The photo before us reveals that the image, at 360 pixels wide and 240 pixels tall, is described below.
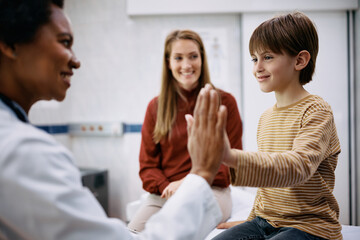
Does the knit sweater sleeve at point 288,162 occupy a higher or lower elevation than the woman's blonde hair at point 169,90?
lower

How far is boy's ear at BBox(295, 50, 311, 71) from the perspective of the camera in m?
0.95

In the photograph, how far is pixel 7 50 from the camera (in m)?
0.70

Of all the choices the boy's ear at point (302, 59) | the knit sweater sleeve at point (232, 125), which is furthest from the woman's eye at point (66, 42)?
the knit sweater sleeve at point (232, 125)

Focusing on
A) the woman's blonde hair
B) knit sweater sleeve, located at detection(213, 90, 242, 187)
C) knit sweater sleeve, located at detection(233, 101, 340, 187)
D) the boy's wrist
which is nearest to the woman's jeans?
knit sweater sleeve, located at detection(233, 101, 340, 187)

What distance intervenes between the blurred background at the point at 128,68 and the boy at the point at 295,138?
1.81 meters

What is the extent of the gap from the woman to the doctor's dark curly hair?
3.69ft

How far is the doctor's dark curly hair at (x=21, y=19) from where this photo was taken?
25.9 inches

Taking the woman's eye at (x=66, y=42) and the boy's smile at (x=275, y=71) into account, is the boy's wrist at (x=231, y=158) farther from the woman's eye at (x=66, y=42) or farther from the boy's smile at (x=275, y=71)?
the woman's eye at (x=66, y=42)

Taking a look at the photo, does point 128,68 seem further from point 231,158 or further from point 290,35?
point 231,158

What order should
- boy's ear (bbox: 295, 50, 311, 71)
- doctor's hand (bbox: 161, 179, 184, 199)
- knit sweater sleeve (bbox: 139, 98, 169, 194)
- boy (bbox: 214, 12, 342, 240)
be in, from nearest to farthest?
boy (bbox: 214, 12, 342, 240)
boy's ear (bbox: 295, 50, 311, 71)
doctor's hand (bbox: 161, 179, 184, 199)
knit sweater sleeve (bbox: 139, 98, 169, 194)

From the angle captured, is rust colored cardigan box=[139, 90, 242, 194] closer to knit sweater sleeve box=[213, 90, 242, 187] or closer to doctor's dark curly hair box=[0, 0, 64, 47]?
knit sweater sleeve box=[213, 90, 242, 187]

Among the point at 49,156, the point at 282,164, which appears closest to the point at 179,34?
the point at 282,164

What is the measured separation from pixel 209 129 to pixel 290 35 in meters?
0.47

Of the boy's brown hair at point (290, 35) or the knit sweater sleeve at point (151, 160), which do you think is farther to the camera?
the knit sweater sleeve at point (151, 160)
